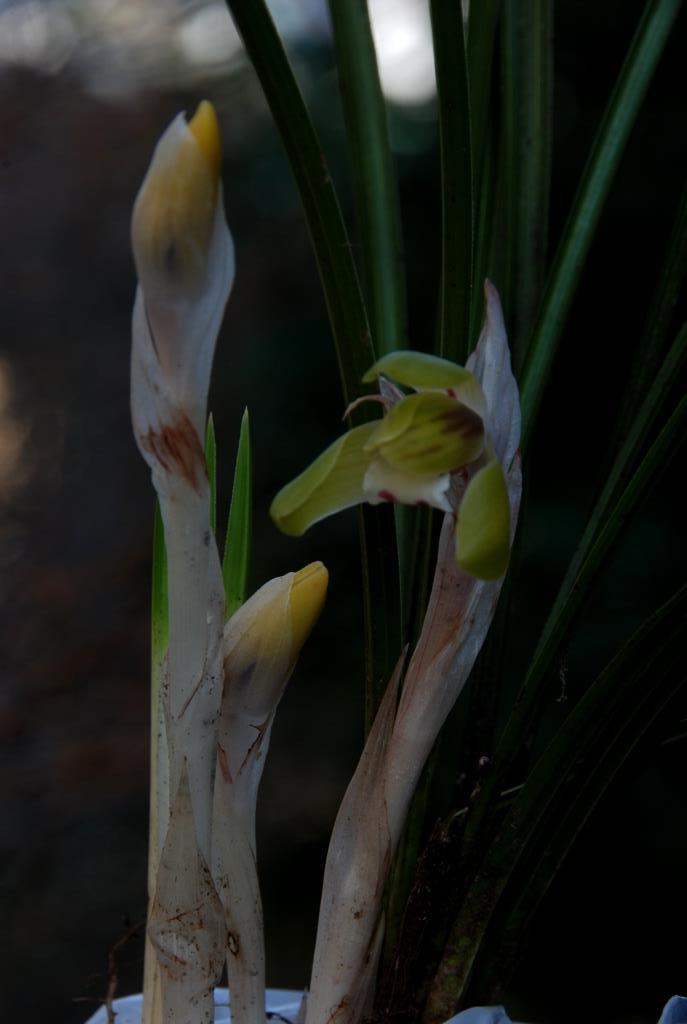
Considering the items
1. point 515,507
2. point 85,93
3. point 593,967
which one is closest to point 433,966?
point 515,507

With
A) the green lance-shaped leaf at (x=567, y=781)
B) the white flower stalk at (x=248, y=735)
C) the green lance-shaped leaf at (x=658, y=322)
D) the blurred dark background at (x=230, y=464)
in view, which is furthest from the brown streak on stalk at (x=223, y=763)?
the blurred dark background at (x=230, y=464)

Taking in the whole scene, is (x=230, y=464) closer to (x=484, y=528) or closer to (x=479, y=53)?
(x=479, y=53)

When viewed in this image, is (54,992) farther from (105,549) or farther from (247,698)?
(247,698)

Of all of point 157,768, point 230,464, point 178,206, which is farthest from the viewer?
point 230,464

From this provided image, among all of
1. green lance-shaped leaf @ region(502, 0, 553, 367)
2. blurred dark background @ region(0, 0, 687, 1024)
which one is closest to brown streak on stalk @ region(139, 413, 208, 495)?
green lance-shaped leaf @ region(502, 0, 553, 367)

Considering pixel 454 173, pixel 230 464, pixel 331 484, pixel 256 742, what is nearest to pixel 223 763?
pixel 256 742

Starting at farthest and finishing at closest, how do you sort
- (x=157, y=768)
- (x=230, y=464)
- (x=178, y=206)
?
(x=230, y=464), (x=157, y=768), (x=178, y=206)
